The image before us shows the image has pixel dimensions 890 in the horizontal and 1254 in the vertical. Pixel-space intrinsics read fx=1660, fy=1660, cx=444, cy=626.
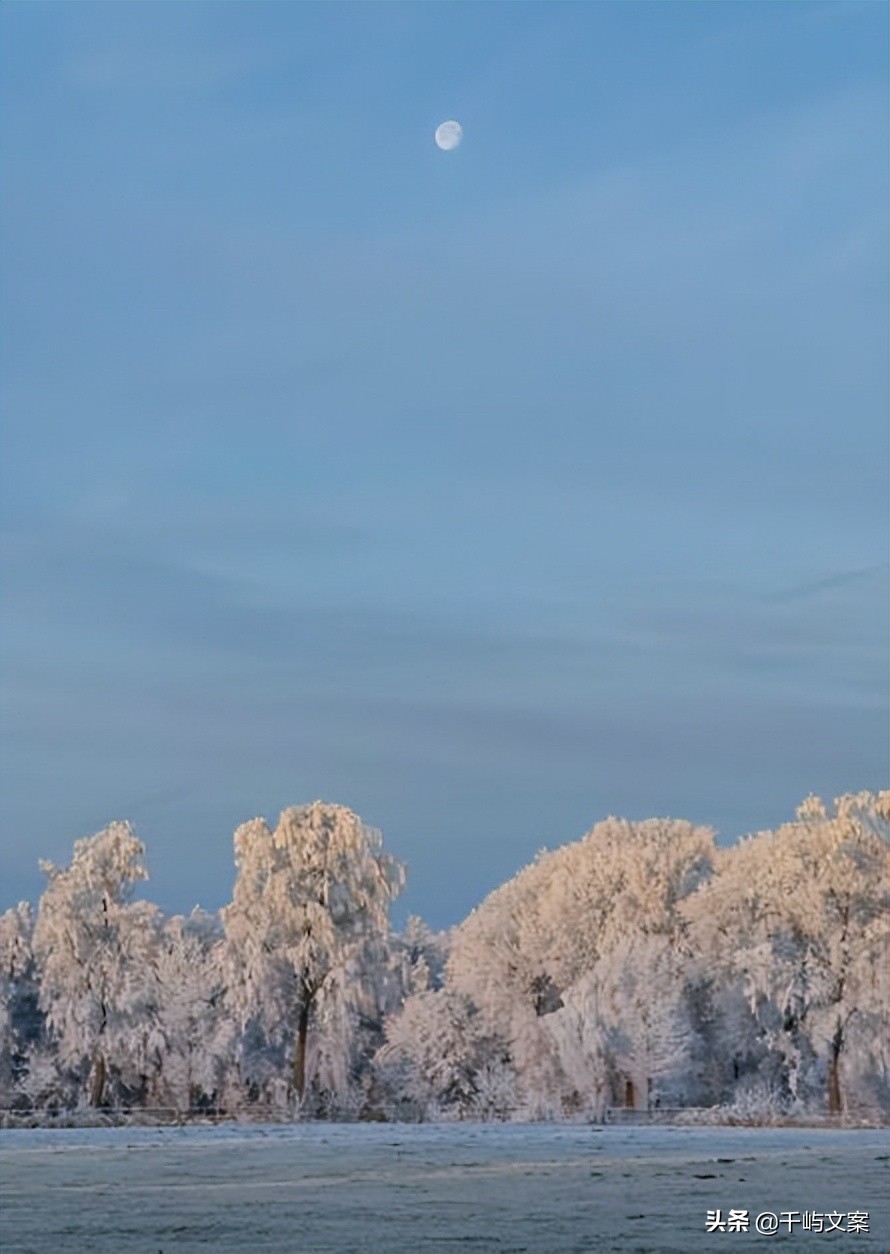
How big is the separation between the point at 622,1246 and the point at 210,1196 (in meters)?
9.78

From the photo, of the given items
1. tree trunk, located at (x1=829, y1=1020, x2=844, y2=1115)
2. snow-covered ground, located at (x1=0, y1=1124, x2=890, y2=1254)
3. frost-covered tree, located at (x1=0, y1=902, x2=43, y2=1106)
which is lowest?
snow-covered ground, located at (x1=0, y1=1124, x2=890, y2=1254)

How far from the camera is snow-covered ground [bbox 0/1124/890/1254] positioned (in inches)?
795

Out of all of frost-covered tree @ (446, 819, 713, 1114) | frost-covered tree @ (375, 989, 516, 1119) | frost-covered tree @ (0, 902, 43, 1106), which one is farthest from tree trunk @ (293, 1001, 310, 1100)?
frost-covered tree @ (0, 902, 43, 1106)

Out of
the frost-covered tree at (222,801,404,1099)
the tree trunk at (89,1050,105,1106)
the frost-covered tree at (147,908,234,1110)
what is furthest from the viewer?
the frost-covered tree at (147,908,234,1110)

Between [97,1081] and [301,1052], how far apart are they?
300 inches

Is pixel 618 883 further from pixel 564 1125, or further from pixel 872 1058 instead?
pixel 564 1125

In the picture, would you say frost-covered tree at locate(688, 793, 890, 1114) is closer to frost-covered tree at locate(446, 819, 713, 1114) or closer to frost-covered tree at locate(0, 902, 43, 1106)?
frost-covered tree at locate(446, 819, 713, 1114)

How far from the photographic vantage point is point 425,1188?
1101 inches

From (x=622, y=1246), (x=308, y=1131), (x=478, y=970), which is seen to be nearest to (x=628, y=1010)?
(x=478, y=970)

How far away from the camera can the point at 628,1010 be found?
63.2 m

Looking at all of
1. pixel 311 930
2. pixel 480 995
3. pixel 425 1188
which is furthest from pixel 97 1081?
A: pixel 425 1188

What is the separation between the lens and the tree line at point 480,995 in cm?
5975

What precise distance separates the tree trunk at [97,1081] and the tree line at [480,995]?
10 centimetres

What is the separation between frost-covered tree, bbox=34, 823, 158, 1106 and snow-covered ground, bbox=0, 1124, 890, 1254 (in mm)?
15368
